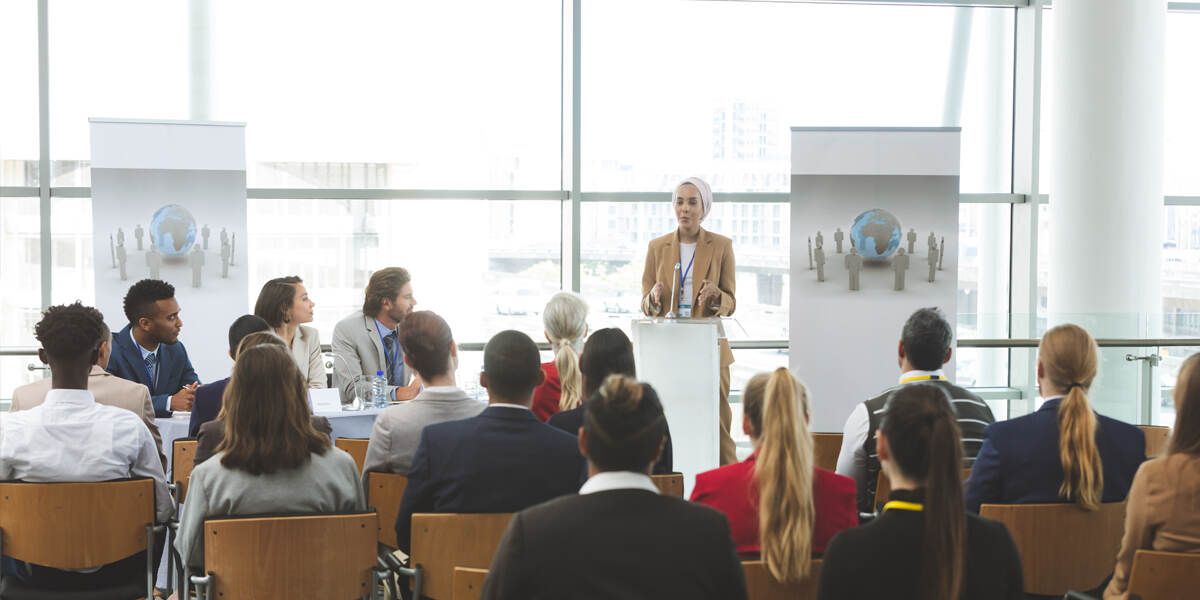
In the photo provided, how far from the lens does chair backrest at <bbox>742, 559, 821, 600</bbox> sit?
2572mm

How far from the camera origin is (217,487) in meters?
3.10

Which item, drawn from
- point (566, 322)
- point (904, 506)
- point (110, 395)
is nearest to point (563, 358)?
point (566, 322)

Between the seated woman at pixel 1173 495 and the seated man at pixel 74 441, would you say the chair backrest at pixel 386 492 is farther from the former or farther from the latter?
the seated woman at pixel 1173 495

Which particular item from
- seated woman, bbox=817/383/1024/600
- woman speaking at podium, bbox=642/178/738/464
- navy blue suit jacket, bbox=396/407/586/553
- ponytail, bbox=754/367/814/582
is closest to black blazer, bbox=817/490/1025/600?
seated woman, bbox=817/383/1024/600

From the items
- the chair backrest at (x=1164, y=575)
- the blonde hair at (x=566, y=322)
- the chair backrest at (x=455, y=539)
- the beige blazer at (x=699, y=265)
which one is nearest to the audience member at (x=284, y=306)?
the blonde hair at (x=566, y=322)

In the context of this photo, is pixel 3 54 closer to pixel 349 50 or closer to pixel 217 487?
pixel 349 50

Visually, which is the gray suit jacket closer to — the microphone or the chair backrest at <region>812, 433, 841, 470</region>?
the microphone

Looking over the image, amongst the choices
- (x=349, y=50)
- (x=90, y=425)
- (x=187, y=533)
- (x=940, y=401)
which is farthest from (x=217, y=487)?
(x=349, y=50)

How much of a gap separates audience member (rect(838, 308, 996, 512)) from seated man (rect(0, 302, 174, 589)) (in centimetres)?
218

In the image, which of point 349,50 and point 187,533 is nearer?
point 187,533

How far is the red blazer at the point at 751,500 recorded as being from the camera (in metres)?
2.74

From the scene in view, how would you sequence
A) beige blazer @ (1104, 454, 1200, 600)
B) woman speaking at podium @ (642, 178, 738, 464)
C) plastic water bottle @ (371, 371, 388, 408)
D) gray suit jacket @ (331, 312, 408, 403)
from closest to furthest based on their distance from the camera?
beige blazer @ (1104, 454, 1200, 600)
plastic water bottle @ (371, 371, 388, 408)
gray suit jacket @ (331, 312, 408, 403)
woman speaking at podium @ (642, 178, 738, 464)

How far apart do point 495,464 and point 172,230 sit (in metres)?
4.52

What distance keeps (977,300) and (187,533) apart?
7.29 meters
